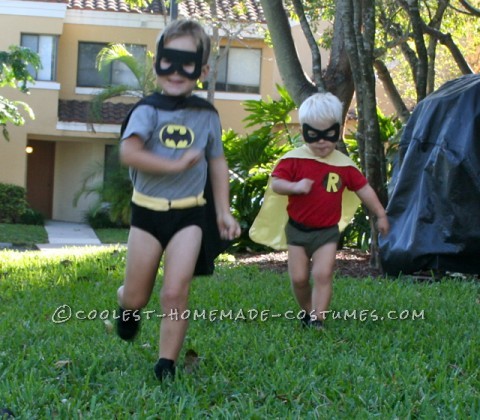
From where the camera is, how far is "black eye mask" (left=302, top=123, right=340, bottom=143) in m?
5.93

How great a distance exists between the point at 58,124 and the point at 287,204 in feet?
74.3

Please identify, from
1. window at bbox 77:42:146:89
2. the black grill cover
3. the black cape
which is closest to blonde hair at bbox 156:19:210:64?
the black cape

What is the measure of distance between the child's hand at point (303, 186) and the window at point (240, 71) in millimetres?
23594

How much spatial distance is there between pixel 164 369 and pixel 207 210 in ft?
2.64

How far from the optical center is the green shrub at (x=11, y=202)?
26312mm

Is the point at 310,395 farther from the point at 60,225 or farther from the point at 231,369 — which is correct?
the point at 60,225

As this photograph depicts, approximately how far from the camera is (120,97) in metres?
29.0

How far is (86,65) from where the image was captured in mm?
28859

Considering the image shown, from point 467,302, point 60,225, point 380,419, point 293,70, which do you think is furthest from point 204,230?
point 60,225

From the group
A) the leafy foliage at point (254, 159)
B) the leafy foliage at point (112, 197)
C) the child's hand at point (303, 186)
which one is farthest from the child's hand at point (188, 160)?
the leafy foliage at point (112, 197)

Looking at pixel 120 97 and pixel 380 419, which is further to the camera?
pixel 120 97

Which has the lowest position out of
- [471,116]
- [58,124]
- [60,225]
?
[60,225]

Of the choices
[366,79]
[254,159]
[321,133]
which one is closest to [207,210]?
[321,133]

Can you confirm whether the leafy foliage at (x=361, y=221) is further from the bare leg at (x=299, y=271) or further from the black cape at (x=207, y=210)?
the black cape at (x=207, y=210)
